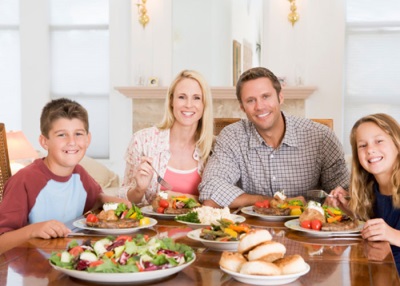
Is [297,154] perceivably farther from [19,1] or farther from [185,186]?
[19,1]

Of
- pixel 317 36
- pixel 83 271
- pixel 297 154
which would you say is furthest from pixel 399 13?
pixel 83 271

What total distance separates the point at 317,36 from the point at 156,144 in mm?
3463

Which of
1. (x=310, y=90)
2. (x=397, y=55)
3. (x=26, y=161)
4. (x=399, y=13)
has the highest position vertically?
(x=399, y=13)

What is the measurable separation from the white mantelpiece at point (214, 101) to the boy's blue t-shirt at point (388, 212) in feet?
12.0

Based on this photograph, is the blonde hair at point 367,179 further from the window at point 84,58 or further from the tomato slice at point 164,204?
the window at point 84,58

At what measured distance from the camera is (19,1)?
253 inches

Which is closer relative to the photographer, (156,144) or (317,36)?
(156,144)

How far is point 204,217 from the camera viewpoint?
1.80 meters

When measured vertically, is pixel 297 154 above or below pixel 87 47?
below

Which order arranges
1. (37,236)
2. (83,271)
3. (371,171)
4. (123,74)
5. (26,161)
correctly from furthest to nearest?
(123,74), (26,161), (371,171), (37,236), (83,271)

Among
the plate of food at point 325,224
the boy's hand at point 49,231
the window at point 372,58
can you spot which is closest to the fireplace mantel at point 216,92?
the window at point 372,58

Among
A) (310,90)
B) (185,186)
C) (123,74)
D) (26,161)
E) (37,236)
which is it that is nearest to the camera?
(37,236)

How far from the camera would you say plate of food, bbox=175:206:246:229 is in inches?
68.7

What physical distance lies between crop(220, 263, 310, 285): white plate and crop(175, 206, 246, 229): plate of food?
→ 0.52m
